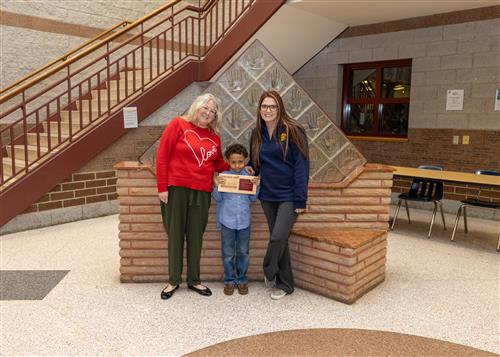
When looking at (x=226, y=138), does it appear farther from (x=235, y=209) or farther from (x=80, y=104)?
(x=80, y=104)

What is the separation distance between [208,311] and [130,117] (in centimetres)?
356

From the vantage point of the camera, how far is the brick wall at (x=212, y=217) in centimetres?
314

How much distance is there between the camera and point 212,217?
10.4 ft

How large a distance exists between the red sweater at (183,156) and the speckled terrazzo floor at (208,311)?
33.5 inches

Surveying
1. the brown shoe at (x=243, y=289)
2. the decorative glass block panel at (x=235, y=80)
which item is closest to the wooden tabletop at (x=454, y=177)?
the decorative glass block panel at (x=235, y=80)

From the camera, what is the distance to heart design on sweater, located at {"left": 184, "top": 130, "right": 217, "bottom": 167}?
2756mm

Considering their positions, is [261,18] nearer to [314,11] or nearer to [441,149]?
[314,11]

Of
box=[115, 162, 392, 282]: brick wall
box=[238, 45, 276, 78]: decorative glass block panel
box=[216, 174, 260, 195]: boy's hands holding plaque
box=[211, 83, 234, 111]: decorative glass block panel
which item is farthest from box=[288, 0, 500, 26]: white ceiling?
box=[216, 174, 260, 195]: boy's hands holding plaque

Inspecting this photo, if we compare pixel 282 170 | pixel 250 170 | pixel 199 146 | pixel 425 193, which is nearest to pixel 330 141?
pixel 282 170

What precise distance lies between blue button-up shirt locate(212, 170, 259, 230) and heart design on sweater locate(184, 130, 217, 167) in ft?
0.72

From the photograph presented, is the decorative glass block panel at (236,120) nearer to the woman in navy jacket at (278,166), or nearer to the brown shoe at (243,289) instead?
the woman in navy jacket at (278,166)

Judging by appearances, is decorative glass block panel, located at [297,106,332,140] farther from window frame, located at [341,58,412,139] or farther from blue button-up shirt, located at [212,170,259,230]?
window frame, located at [341,58,412,139]

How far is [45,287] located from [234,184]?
1702mm

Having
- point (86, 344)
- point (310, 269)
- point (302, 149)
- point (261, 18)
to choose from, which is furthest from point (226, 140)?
point (261, 18)
